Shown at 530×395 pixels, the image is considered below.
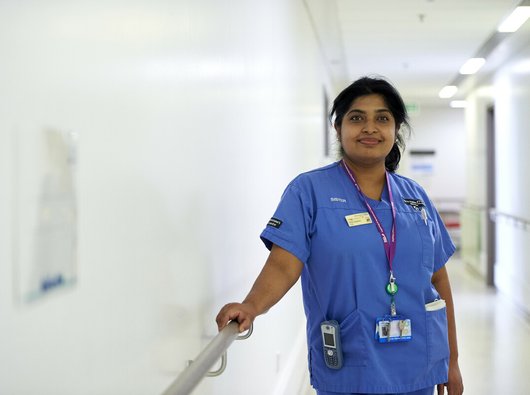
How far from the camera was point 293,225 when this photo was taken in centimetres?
221

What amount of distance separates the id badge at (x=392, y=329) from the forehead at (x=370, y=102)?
0.69 metres

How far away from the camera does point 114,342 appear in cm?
141

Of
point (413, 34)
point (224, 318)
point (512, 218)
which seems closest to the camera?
point (224, 318)

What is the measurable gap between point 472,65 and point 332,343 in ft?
25.6

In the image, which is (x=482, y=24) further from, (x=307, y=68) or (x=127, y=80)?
(x=127, y=80)

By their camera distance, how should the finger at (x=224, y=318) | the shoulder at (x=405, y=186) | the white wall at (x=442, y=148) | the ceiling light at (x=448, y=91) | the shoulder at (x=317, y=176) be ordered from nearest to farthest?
the finger at (x=224, y=318), the shoulder at (x=317, y=176), the shoulder at (x=405, y=186), the ceiling light at (x=448, y=91), the white wall at (x=442, y=148)

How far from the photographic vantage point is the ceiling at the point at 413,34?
6230 millimetres

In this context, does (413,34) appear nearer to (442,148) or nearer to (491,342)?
(491,342)

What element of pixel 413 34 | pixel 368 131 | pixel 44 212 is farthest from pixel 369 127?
pixel 413 34

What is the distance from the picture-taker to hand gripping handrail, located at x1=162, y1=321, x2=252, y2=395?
1329mm

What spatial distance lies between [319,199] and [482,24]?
17.2 feet

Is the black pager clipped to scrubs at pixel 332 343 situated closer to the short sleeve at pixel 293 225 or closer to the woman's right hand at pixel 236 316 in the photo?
the short sleeve at pixel 293 225

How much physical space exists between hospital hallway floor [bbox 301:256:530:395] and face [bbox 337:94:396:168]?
284 centimetres

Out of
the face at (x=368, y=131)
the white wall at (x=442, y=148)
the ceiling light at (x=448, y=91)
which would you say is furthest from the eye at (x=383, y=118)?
the white wall at (x=442, y=148)
